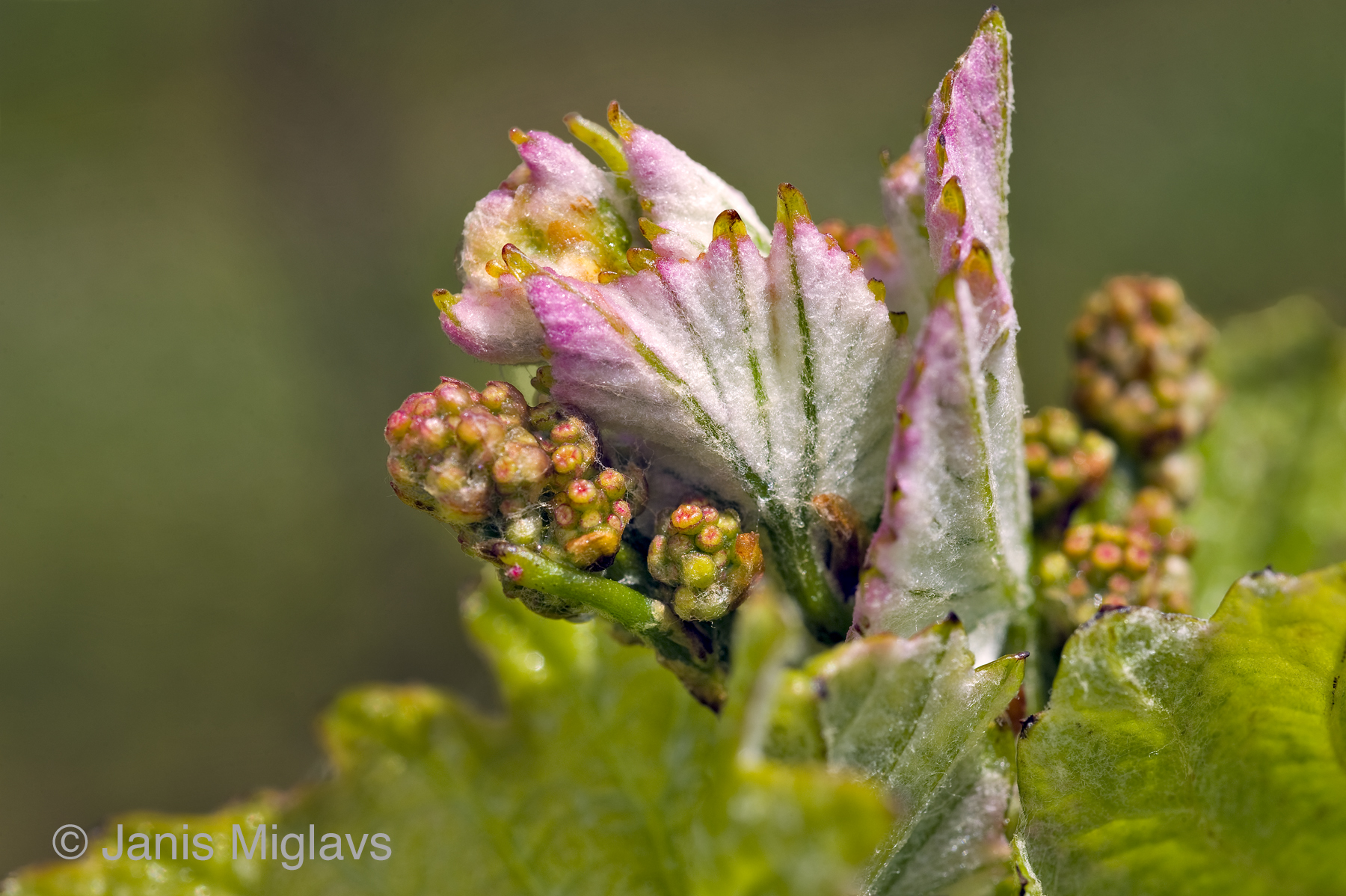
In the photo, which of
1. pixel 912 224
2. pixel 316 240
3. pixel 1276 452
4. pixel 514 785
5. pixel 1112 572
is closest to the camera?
pixel 912 224

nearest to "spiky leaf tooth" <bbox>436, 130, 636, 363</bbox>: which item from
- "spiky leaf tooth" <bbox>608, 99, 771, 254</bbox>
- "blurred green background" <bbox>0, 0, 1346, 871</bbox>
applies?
"spiky leaf tooth" <bbox>608, 99, 771, 254</bbox>

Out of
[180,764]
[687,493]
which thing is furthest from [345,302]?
[687,493]

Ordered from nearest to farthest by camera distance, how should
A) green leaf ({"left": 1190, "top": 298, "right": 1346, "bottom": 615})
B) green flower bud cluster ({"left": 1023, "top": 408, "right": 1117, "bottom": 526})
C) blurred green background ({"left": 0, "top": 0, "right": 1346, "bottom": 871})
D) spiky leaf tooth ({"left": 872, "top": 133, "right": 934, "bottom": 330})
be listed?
1. spiky leaf tooth ({"left": 872, "top": 133, "right": 934, "bottom": 330})
2. green flower bud cluster ({"left": 1023, "top": 408, "right": 1117, "bottom": 526})
3. green leaf ({"left": 1190, "top": 298, "right": 1346, "bottom": 615})
4. blurred green background ({"left": 0, "top": 0, "right": 1346, "bottom": 871})

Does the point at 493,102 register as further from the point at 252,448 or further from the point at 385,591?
the point at 385,591

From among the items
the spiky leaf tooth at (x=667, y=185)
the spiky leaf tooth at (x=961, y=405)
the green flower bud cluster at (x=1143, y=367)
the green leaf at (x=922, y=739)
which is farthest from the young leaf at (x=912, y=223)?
the green flower bud cluster at (x=1143, y=367)

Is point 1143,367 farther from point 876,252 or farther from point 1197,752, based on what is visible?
point 1197,752

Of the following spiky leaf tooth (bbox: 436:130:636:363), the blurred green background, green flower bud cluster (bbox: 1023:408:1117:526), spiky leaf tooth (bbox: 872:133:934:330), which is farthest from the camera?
the blurred green background

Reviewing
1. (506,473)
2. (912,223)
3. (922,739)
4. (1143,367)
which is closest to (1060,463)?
(1143,367)

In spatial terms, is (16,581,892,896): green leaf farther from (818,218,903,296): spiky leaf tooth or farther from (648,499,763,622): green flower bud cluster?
(818,218,903,296): spiky leaf tooth
